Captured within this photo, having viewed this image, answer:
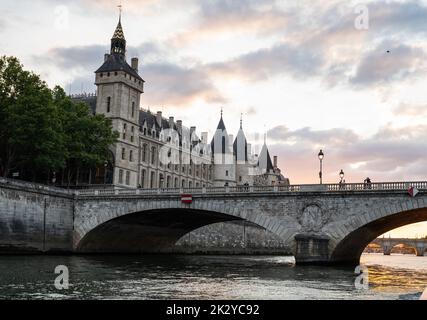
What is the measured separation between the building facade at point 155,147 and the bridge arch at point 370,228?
34.3m

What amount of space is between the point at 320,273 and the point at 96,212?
90.2 feet

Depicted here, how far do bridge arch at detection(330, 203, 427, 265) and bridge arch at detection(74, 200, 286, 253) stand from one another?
17.1 feet

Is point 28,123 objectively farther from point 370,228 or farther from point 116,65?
point 370,228

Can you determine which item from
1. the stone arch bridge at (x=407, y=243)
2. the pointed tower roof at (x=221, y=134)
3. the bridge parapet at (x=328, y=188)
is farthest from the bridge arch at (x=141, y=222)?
the stone arch bridge at (x=407, y=243)

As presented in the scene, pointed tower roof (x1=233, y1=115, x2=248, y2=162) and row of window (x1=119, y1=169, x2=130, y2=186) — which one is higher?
pointed tower roof (x1=233, y1=115, x2=248, y2=162)

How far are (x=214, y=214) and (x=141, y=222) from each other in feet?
33.2

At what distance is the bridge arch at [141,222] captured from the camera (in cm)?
5115

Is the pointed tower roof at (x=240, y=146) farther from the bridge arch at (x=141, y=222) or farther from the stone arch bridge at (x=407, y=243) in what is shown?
the bridge arch at (x=141, y=222)

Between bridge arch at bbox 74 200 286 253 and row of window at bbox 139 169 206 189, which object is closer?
bridge arch at bbox 74 200 286 253

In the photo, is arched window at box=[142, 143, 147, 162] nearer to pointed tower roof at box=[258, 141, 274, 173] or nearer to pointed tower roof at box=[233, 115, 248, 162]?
pointed tower roof at box=[233, 115, 248, 162]

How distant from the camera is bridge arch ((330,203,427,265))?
1748 inches

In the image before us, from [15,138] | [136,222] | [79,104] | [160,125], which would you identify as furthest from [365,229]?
[160,125]

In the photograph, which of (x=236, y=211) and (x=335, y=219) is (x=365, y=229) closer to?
(x=335, y=219)

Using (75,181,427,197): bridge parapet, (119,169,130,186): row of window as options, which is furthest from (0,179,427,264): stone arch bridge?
(119,169,130,186): row of window
